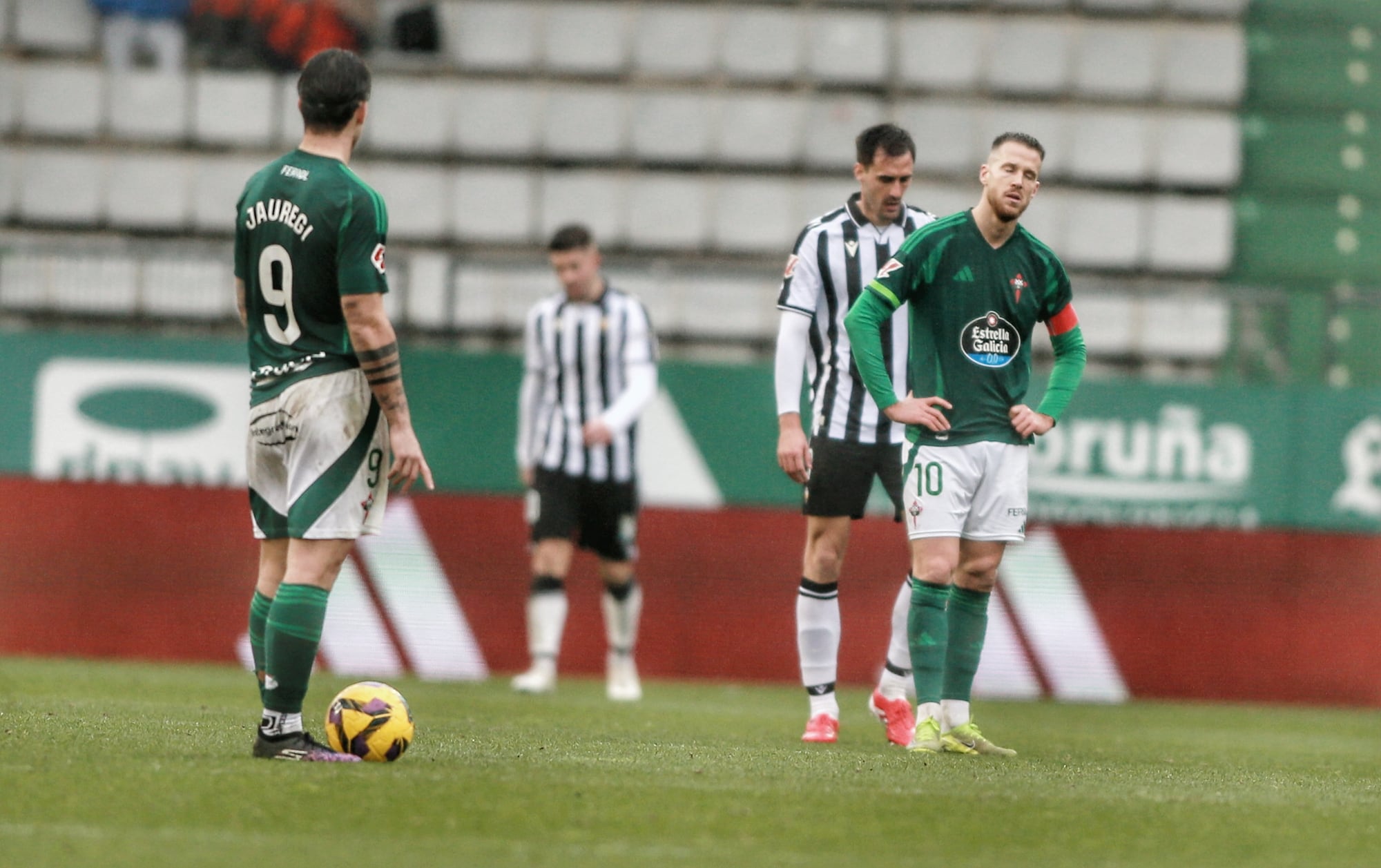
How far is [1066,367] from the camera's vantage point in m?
6.62

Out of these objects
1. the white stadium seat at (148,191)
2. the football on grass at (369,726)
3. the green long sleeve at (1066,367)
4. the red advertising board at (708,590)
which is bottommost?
the red advertising board at (708,590)

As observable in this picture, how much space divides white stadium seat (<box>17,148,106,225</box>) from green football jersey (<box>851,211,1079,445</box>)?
9.83m

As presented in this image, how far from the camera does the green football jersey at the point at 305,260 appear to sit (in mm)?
5211

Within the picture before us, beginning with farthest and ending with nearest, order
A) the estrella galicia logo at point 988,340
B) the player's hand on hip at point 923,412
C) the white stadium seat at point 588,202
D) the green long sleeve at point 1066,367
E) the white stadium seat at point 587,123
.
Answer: the white stadium seat at point 587,123, the white stadium seat at point 588,202, the green long sleeve at point 1066,367, the estrella galicia logo at point 988,340, the player's hand on hip at point 923,412

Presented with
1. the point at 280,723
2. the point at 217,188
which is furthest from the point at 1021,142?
the point at 217,188

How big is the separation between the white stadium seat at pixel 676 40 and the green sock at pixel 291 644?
33.2 feet

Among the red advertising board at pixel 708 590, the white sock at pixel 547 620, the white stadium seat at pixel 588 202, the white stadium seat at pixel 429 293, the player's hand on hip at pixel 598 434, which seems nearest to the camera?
the player's hand on hip at pixel 598 434

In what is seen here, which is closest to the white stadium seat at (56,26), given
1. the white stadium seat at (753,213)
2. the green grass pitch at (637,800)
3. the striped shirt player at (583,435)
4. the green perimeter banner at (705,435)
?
the green perimeter banner at (705,435)

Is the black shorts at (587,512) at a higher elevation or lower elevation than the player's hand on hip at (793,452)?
lower

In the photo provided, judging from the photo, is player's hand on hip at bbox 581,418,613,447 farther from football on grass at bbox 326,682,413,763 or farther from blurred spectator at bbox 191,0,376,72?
blurred spectator at bbox 191,0,376,72

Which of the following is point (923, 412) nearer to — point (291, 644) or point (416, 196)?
point (291, 644)

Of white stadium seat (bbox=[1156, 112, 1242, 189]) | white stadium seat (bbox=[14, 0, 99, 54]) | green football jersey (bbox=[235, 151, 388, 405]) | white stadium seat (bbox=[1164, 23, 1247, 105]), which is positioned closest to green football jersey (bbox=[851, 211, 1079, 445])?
green football jersey (bbox=[235, 151, 388, 405])

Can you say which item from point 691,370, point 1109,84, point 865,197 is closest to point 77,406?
point 691,370

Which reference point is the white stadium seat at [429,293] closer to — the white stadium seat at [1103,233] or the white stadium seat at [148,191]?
the white stadium seat at [148,191]
